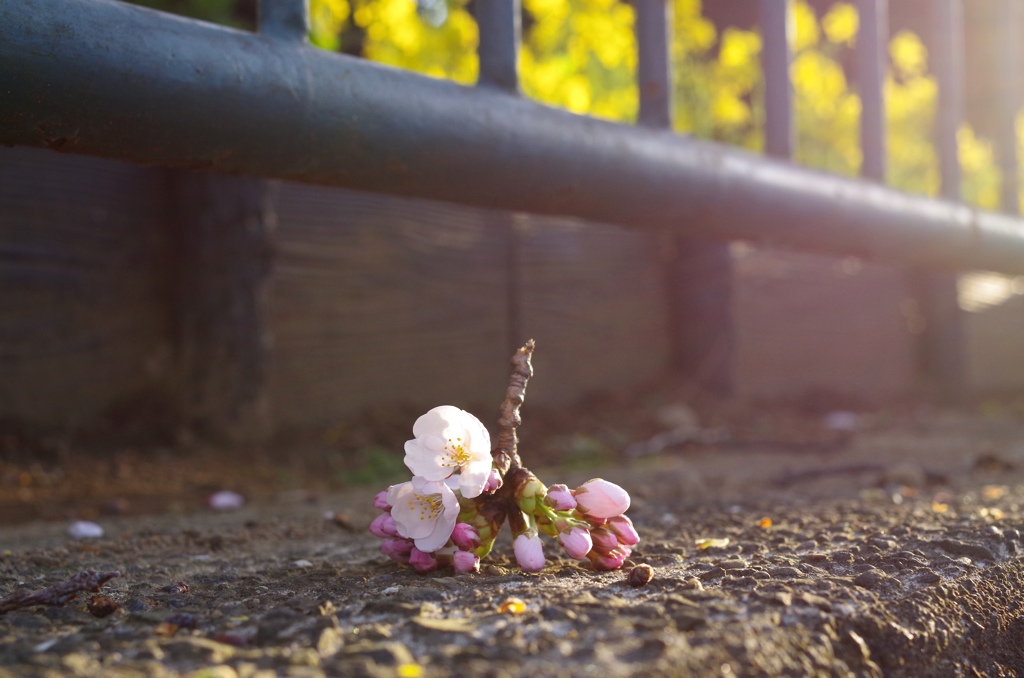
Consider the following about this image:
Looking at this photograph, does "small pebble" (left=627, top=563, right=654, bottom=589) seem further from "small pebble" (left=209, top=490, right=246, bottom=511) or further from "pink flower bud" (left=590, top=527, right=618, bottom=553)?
"small pebble" (left=209, top=490, right=246, bottom=511)

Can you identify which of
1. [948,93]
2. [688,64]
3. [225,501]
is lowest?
[225,501]

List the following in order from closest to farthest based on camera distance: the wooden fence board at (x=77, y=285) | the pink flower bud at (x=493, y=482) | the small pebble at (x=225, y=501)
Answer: the pink flower bud at (x=493, y=482), the small pebble at (x=225, y=501), the wooden fence board at (x=77, y=285)

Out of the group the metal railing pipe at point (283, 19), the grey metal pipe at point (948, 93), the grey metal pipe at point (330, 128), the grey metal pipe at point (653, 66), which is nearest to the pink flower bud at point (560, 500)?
the grey metal pipe at point (330, 128)

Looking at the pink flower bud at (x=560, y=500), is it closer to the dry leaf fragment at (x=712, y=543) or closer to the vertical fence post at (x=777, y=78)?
the dry leaf fragment at (x=712, y=543)

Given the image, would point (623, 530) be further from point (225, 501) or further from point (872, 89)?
point (872, 89)

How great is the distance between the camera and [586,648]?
102 centimetres

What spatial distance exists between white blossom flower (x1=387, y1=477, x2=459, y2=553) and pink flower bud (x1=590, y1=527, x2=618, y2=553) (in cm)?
22

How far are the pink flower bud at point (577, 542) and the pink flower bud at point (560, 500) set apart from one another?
0.12 ft

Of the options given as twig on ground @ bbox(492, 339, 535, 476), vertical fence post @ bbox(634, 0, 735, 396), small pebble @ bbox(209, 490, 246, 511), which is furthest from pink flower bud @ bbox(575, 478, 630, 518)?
vertical fence post @ bbox(634, 0, 735, 396)

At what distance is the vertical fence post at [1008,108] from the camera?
17.4 feet

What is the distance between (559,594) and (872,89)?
306 cm

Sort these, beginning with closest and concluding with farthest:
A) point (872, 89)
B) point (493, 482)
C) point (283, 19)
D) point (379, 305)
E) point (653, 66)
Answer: point (493, 482) → point (283, 19) → point (653, 66) → point (872, 89) → point (379, 305)

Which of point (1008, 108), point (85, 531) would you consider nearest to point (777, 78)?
point (85, 531)

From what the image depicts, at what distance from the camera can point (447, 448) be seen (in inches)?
54.3
